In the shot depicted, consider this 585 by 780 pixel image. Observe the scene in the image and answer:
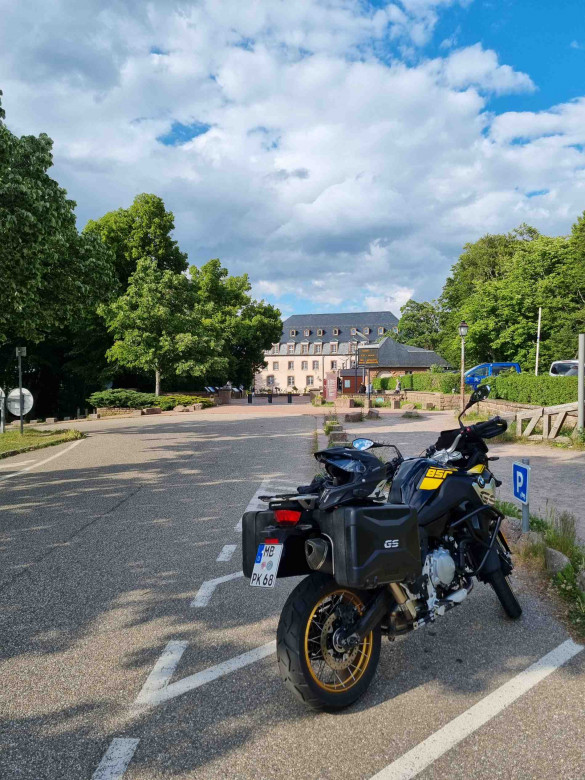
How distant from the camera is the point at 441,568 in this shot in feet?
11.5

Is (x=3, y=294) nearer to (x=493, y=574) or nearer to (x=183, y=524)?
(x=183, y=524)

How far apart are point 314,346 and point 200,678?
11077 centimetres

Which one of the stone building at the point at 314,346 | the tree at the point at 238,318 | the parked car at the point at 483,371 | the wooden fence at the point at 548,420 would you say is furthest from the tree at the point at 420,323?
the wooden fence at the point at 548,420

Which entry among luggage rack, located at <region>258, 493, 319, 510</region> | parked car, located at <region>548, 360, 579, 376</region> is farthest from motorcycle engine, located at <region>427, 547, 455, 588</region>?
parked car, located at <region>548, 360, 579, 376</region>

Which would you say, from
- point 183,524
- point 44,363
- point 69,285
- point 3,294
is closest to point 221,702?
point 183,524

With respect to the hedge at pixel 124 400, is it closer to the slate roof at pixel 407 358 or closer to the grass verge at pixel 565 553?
the grass verge at pixel 565 553

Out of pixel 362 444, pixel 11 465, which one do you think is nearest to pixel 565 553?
pixel 362 444

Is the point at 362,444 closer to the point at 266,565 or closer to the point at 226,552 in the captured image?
the point at 266,565

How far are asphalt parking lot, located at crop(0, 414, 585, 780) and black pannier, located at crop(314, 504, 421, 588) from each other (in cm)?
68

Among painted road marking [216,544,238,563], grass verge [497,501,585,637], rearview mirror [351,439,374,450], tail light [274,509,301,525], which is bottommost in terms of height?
painted road marking [216,544,238,563]

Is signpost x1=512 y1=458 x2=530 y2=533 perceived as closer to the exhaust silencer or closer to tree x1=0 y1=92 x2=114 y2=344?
the exhaust silencer

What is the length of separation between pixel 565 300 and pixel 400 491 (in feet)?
135

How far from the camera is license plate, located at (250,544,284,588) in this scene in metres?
2.92

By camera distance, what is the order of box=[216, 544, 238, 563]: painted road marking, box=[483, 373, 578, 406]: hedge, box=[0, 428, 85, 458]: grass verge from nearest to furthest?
box=[216, 544, 238, 563]: painted road marking → box=[0, 428, 85, 458]: grass verge → box=[483, 373, 578, 406]: hedge
